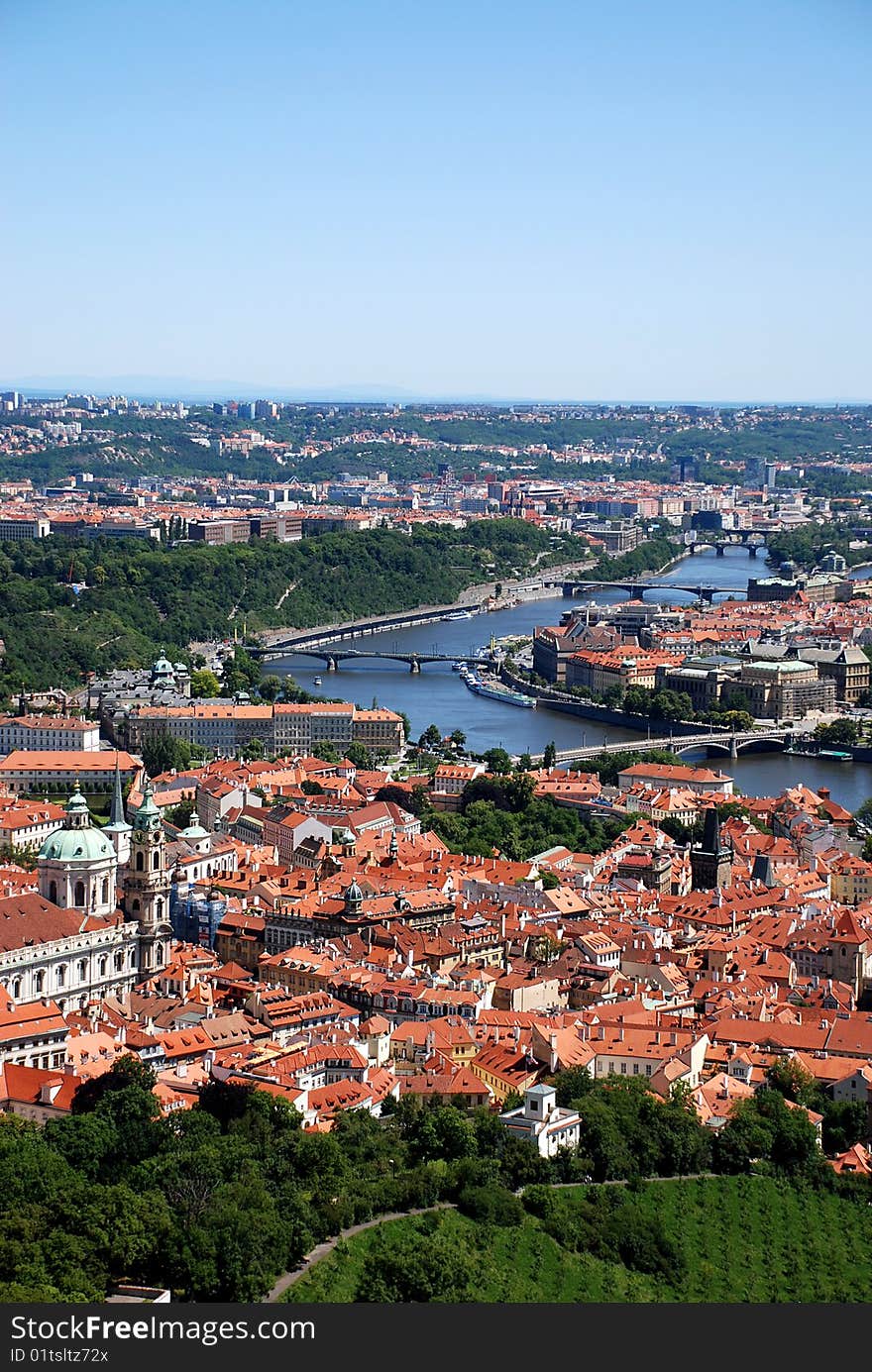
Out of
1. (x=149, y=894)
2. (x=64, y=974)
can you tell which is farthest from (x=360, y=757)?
(x=64, y=974)

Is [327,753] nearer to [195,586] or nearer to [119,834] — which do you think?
[119,834]

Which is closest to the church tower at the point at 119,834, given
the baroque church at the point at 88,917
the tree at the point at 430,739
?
the baroque church at the point at 88,917

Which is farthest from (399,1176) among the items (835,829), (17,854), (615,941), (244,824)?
(835,829)

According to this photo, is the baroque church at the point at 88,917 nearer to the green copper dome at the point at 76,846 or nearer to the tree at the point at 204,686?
the green copper dome at the point at 76,846

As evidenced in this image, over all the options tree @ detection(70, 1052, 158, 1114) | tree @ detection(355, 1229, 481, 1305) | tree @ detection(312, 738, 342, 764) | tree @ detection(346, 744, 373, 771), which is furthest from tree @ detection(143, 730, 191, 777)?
tree @ detection(355, 1229, 481, 1305)

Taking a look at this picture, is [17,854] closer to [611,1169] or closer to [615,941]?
[615,941]
